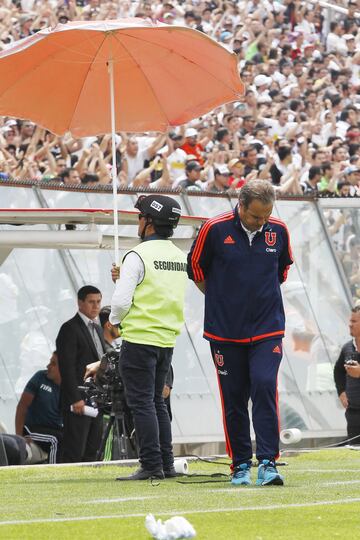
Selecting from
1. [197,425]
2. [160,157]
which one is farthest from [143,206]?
[160,157]

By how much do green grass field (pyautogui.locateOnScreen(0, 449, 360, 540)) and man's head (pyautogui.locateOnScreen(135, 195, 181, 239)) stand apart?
1676 millimetres

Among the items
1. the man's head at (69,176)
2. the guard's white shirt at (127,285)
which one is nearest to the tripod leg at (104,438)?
the guard's white shirt at (127,285)

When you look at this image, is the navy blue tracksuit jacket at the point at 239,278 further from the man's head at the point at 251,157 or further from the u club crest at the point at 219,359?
the man's head at the point at 251,157

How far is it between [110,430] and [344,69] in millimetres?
20200

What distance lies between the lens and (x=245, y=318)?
943 centimetres

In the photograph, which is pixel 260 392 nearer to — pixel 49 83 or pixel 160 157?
pixel 49 83

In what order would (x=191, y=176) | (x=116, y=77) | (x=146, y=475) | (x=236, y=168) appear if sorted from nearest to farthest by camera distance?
(x=146, y=475), (x=116, y=77), (x=191, y=176), (x=236, y=168)

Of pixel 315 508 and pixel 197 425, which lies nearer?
pixel 315 508

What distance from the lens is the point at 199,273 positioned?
9578 millimetres

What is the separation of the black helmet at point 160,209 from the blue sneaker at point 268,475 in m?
1.77

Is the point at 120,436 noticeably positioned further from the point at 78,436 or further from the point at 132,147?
the point at 132,147

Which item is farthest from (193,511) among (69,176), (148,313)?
(69,176)

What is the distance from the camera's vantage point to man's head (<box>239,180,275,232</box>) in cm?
923

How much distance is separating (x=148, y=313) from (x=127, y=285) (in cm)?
24
